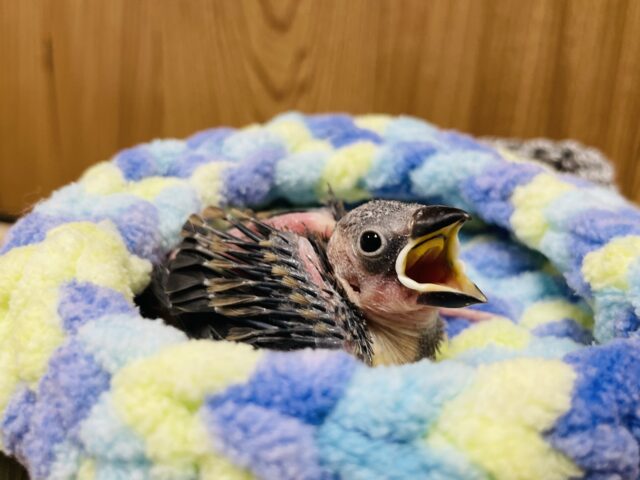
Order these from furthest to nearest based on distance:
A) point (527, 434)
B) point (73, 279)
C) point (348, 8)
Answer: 1. point (348, 8)
2. point (73, 279)
3. point (527, 434)

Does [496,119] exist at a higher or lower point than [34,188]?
higher

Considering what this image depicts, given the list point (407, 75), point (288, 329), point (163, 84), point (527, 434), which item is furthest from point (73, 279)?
point (407, 75)

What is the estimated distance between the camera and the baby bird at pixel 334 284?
68cm

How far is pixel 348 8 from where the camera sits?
122cm

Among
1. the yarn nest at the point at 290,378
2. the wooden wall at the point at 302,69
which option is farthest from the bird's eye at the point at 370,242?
the wooden wall at the point at 302,69

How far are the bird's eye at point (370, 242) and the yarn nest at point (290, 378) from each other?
0.16m

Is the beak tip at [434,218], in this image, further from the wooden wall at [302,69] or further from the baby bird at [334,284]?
the wooden wall at [302,69]

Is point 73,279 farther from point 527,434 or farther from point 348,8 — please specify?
point 348,8

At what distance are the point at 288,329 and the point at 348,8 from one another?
760mm

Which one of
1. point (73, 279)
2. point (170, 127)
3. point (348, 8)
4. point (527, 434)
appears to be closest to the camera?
point (527, 434)

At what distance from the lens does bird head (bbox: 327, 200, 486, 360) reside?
0.66 m

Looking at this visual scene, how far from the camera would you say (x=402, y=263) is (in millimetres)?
691

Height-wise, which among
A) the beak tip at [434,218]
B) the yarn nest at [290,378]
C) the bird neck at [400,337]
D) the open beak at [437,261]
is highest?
the beak tip at [434,218]

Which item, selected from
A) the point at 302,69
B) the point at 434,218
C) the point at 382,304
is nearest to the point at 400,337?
the point at 382,304
